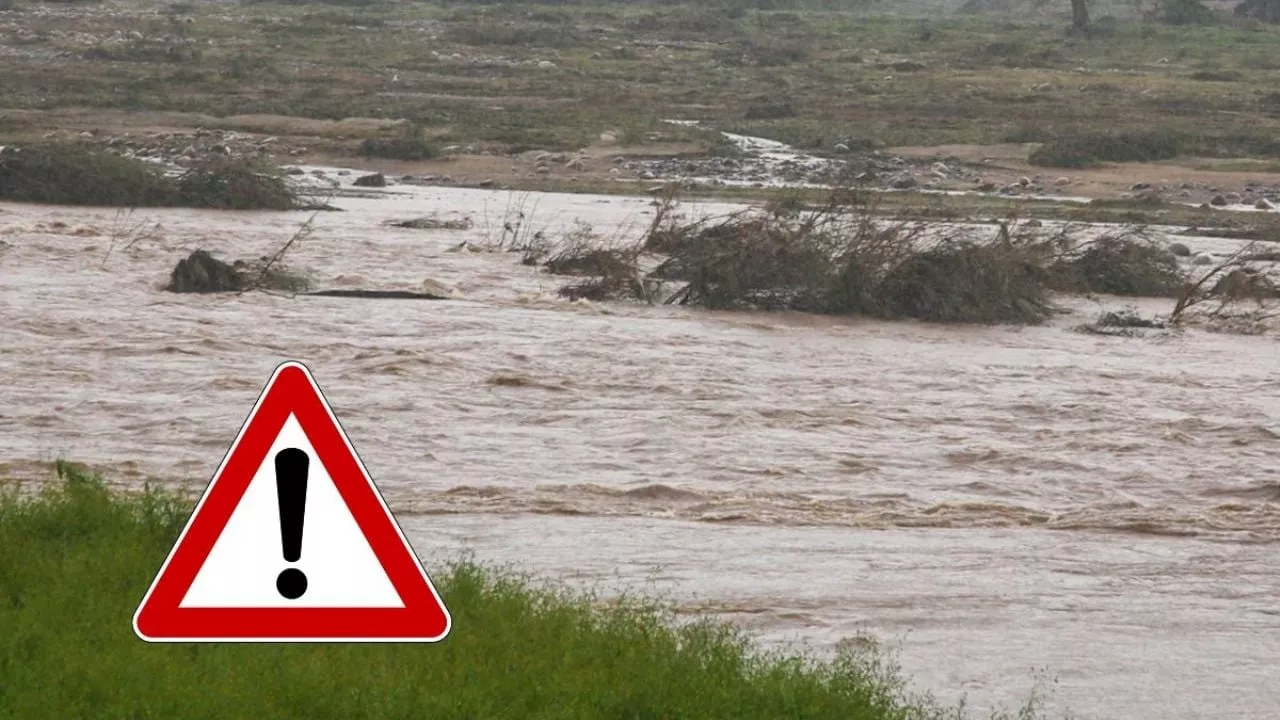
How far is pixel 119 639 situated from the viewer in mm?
6582

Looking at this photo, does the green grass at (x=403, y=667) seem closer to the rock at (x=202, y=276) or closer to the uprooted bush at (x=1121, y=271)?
the rock at (x=202, y=276)

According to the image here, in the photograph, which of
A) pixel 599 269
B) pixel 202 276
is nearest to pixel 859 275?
pixel 599 269

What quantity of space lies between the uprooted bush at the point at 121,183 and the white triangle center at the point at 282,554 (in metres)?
21.3

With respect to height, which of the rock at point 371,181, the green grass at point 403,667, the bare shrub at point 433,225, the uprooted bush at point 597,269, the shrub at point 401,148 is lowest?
the shrub at point 401,148

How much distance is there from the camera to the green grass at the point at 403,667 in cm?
605

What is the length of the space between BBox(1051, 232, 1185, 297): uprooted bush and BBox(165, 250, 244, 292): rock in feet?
29.1

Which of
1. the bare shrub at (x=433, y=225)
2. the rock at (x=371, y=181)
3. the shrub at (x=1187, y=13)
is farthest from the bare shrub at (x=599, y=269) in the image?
the shrub at (x=1187, y=13)

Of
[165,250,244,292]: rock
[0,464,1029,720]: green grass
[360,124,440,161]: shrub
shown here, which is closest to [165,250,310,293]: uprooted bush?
[165,250,244,292]: rock

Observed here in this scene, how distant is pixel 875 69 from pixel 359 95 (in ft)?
51.9

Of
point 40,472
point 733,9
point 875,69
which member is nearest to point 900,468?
point 40,472

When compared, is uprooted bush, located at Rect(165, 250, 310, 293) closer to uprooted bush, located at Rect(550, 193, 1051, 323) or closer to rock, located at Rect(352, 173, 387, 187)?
uprooted bush, located at Rect(550, 193, 1051, 323)

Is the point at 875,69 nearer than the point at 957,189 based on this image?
No

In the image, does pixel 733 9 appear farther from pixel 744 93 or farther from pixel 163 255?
pixel 163 255

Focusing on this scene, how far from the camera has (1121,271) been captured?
21953mm
